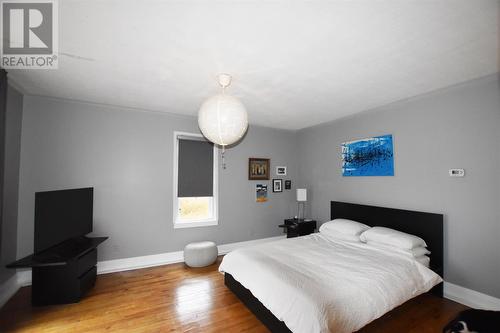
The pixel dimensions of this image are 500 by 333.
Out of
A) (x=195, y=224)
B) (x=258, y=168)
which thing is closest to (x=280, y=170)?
(x=258, y=168)

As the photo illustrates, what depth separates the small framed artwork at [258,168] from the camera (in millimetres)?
4672

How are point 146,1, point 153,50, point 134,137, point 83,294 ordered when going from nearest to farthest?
point 146,1 < point 153,50 < point 83,294 < point 134,137

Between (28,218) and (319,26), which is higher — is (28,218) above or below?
below

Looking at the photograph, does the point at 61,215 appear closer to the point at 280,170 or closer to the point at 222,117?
the point at 222,117

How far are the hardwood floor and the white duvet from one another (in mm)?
321

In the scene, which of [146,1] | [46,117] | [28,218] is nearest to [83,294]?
[28,218]

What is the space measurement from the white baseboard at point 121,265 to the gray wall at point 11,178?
0.45 ft

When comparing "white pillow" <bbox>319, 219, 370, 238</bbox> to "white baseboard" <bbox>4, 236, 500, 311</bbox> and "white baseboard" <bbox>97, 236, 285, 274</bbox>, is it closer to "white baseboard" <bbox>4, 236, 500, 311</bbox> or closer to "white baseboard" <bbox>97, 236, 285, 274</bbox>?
"white baseboard" <bbox>4, 236, 500, 311</bbox>

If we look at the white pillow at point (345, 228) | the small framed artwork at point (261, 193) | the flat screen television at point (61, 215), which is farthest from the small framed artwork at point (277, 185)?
the flat screen television at point (61, 215)

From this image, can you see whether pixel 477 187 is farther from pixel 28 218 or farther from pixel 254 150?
pixel 28 218

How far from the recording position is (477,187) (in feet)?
8.30

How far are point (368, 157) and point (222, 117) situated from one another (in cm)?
282

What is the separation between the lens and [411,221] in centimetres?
302

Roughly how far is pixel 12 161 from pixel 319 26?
387cm
